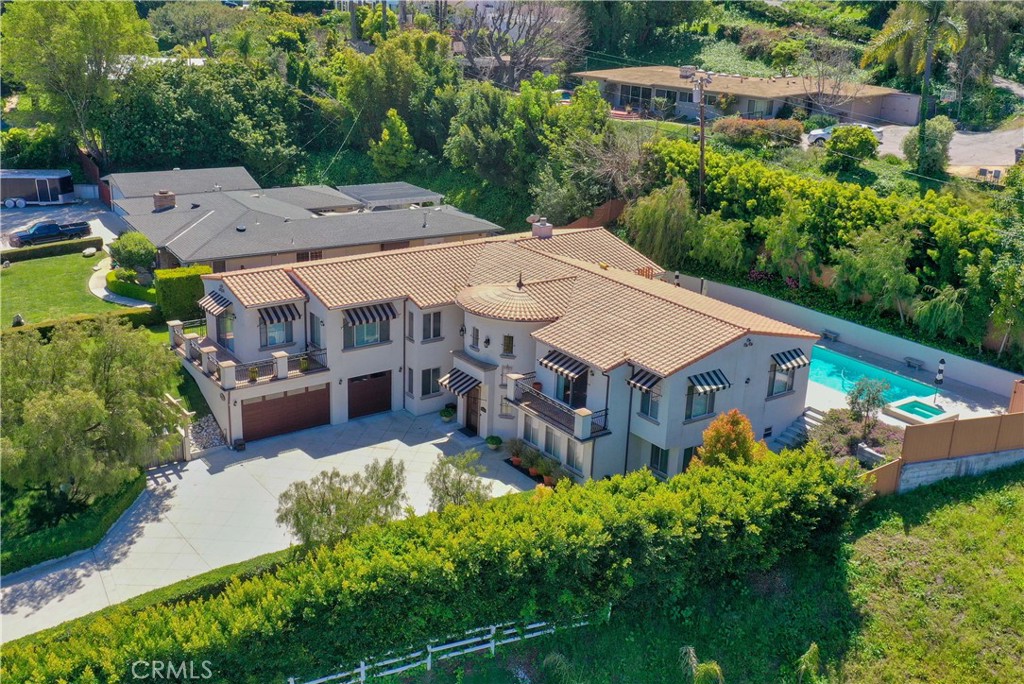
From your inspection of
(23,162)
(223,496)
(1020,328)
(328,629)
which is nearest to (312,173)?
(23,162)

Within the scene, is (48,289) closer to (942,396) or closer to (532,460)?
(532,460)

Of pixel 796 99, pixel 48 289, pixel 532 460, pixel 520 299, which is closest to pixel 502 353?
pixel 520 299

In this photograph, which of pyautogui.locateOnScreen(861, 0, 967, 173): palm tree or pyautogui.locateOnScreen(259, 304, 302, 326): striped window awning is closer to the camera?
pyautogui.locateOnScreen(259, 304, 302, 326): striped window awning

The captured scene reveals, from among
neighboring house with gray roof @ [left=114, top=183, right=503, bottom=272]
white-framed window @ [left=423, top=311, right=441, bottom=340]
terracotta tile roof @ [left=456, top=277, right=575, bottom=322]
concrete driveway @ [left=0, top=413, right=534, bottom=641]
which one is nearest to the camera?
concrete driveway @ [left=0, top=413, right=534, bottom=641]

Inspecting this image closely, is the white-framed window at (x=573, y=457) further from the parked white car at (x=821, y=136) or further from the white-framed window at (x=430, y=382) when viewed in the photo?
the parked white car at (x=821, y=136)

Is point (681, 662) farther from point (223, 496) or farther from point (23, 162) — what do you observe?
point (23, 162)

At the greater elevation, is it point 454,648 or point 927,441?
point 927,441

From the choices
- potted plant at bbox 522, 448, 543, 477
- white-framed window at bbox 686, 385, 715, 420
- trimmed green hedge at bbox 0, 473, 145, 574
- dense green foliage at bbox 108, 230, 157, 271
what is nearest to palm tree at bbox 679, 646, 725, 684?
white-framed window at bbox 686, 385, 715, 420

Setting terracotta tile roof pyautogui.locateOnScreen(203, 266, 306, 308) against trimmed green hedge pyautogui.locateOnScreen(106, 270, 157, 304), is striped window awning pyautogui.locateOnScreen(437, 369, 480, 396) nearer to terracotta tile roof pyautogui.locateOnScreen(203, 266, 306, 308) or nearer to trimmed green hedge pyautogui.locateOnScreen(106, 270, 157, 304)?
terracotta tile roof pyautogui.locateOnScreen(203, 266, 306, 308)
